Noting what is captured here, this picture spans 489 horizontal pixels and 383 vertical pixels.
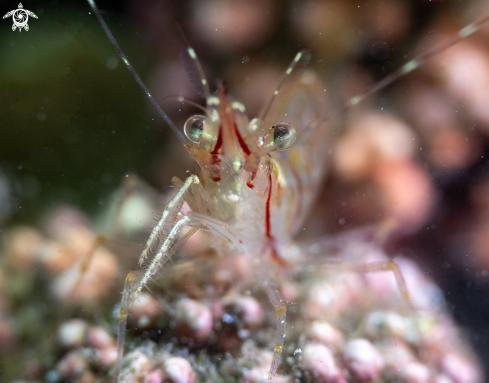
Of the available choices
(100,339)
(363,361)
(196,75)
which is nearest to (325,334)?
(363,361)

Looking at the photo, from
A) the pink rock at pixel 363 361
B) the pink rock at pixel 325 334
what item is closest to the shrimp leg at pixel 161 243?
the pink rock at pixel 325 334

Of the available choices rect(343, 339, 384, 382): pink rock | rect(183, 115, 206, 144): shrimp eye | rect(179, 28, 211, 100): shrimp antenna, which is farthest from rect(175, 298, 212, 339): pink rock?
rect(179, 28, 211, 100): shrimp antenna

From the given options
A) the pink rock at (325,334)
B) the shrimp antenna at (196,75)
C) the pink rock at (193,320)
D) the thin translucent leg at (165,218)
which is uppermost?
the shrimp antenna at (196,75)

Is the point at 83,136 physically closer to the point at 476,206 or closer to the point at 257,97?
the point at 257,97

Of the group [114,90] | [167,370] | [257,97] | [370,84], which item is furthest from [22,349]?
[370,84]

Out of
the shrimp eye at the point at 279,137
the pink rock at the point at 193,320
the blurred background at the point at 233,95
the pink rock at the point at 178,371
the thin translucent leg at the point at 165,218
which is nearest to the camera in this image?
the pink rock at the point at 178,371

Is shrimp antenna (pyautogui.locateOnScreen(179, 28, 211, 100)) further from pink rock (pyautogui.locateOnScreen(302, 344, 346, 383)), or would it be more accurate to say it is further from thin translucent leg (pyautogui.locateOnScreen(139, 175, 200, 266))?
pink rock (pyautogui.locateOnScreen(302, 344, 346, 383))

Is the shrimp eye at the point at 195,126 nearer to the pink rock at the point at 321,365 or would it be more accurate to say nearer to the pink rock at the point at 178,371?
the pink rock at the point at 178,371
